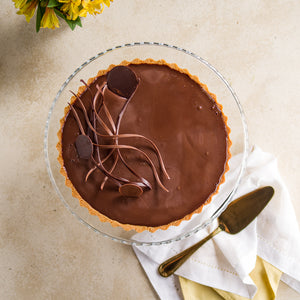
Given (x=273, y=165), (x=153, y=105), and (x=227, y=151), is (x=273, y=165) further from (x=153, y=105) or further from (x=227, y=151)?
(x=153, y=105)

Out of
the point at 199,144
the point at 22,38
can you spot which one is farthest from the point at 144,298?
the point at 22,38

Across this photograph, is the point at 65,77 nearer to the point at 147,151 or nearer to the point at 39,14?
the point at 39,14

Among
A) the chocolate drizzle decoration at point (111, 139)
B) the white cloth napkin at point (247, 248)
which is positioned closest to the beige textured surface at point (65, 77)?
the white cloth napkin at point (247, 248)

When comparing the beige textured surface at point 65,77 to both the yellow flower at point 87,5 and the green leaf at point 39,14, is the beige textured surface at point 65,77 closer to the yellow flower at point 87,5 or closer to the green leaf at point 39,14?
the green leaf at point 39,14

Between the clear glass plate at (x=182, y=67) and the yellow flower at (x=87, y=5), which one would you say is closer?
the yellow flower at (x=87, y=5)

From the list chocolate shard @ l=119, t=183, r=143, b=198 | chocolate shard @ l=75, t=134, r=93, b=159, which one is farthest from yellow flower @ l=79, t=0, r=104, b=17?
chocolate shard @ l=119, t=183, r=143, b=198

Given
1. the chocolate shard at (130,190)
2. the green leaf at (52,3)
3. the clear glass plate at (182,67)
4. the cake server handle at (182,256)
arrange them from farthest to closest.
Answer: the cake server handle at (182,256)
the clear glass plate at (182,67)
the green leaf at (52,3)
the chocolate shard at (130,190)

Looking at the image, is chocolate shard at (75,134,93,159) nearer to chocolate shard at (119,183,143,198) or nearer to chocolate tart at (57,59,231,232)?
chocolate tart at (57,59,231,232)

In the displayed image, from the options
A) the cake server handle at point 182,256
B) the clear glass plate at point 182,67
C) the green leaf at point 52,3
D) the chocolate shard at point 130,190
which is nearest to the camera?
the chocolate shard at point 130,190
